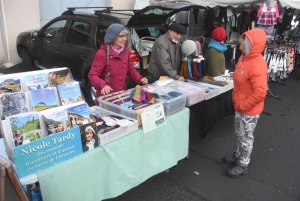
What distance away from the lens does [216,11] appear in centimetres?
827

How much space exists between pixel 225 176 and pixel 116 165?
63.2 inches

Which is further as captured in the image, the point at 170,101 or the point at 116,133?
the point at 170,101

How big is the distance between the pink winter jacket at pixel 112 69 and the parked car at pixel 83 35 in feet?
5.55

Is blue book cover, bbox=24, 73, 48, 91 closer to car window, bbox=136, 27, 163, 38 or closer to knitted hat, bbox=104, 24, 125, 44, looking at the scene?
knitted hat, bbox=104, 24, 125, 44

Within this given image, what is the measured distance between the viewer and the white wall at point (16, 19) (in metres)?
7.27

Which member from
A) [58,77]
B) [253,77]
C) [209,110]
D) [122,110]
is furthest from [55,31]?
[253,77]

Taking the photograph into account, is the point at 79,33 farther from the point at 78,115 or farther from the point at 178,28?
the point at 78,115

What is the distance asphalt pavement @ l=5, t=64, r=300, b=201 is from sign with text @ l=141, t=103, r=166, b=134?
0.89 m

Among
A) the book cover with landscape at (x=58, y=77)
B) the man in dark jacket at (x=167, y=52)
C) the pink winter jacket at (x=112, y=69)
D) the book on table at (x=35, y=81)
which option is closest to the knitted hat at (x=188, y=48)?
the man in dark jacket at (x=167, y=52)

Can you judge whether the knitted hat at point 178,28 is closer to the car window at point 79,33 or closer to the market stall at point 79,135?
the market stall at point 79,135

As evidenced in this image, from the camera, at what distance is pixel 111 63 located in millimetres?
3059

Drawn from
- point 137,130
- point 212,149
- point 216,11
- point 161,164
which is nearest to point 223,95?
point 212,149

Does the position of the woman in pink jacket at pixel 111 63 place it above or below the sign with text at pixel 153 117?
above

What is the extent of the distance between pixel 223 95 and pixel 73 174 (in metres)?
2.52
